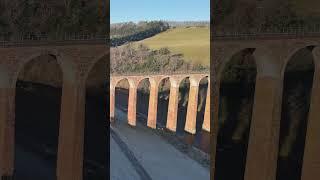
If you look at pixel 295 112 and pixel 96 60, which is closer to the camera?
pixel 96 60

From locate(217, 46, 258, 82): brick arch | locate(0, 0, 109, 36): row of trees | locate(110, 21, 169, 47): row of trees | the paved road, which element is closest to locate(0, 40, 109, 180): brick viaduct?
locate(0, 0, 109, 36): row of trees

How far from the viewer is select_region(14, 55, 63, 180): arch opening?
21.8 feet

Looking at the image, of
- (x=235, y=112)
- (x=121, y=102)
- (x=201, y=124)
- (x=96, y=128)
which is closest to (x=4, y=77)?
(x=96, y=128)

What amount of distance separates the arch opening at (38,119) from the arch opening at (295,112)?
380cm

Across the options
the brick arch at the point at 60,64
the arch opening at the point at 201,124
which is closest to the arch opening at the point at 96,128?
the brick arch at the point at 60,64

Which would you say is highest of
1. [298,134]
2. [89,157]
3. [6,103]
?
[6,103]

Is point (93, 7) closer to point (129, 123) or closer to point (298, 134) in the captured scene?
point (129, 123)

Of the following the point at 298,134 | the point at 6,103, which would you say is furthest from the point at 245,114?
the point at 6,103

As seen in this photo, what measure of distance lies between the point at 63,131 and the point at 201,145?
2.53m

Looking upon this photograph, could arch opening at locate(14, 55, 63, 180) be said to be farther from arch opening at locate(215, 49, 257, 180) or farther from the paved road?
arch opening at locate(215, 49, 257, 180)

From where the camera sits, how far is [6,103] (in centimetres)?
656

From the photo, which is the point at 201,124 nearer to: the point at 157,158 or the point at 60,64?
the point at 157,158

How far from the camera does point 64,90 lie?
669cm

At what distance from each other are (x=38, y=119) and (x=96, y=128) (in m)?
0.98
